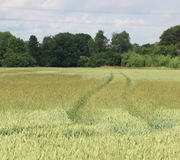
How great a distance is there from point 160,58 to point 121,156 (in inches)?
2701

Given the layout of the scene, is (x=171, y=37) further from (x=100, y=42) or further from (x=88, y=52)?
(x=88, y=52)

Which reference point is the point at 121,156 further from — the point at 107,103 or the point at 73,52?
the point at 73,52

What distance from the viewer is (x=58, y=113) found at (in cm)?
989

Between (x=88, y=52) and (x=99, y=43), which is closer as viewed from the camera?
(x=99, y=43)

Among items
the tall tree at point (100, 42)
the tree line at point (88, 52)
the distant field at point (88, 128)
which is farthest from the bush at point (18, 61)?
the distant field at point (88, 128)

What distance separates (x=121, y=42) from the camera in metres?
94.4

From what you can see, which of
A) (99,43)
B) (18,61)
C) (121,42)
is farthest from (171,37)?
(18,61)

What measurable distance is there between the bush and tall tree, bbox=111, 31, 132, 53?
90.4 ft

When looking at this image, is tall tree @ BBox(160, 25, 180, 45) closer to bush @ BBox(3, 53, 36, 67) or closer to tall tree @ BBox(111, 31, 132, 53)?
tall tree @ BBox(111, 31, 132, 53)

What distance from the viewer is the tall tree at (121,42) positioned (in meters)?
94.0

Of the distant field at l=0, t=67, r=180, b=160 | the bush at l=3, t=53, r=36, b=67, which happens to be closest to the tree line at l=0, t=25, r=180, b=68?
the bush at l=3, t=53, r=36, b=67

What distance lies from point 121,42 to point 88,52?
9127 millimetres

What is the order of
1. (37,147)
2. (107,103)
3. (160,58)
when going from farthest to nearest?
(160,58), (107,103), (37,147)

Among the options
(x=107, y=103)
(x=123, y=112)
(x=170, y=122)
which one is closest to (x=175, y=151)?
(x=170, y=122)
